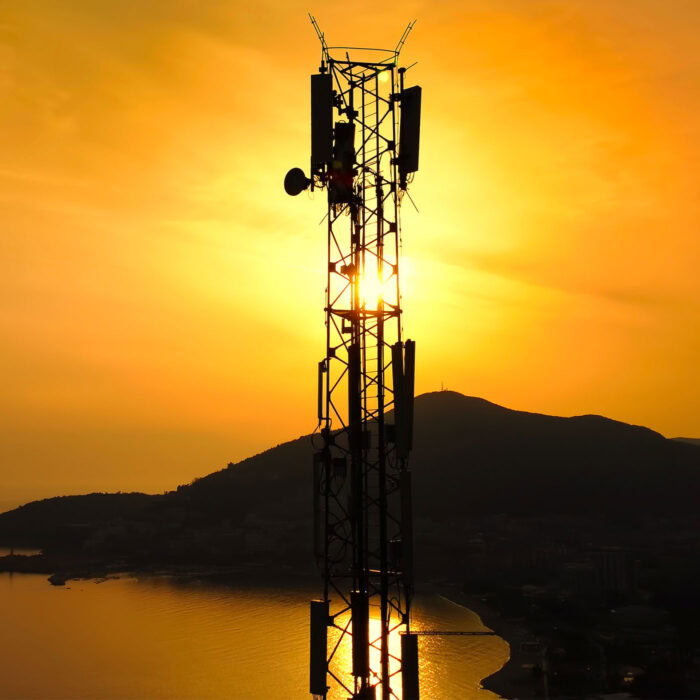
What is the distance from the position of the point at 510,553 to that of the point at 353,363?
107m

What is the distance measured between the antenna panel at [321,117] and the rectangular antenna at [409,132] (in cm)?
132

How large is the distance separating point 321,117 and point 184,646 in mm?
57797

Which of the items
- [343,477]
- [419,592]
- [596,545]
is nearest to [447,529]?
[596,545]

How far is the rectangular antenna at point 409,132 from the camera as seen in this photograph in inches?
621

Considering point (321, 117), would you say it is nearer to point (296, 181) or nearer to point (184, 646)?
point (296, 181)

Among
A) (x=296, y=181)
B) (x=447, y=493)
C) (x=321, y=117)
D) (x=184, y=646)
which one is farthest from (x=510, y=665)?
(x=447, y=493)

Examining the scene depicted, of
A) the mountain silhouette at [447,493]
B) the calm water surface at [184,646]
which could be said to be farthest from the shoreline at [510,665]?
the mountain silhouette at [447,493]

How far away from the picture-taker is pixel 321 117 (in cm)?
1562

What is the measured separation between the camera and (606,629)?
63.6 metres

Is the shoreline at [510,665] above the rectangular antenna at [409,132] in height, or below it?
below

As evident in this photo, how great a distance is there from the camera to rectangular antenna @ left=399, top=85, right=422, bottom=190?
15.8 meters

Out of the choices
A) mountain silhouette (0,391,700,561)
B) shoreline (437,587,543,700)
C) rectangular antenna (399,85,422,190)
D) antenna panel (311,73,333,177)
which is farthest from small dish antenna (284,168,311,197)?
mountain silhouette (0,391,700,561)

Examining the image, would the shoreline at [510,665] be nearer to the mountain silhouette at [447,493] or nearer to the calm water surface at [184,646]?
the calm water surface at [184,646]

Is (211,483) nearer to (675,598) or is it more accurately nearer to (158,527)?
(158,527)
